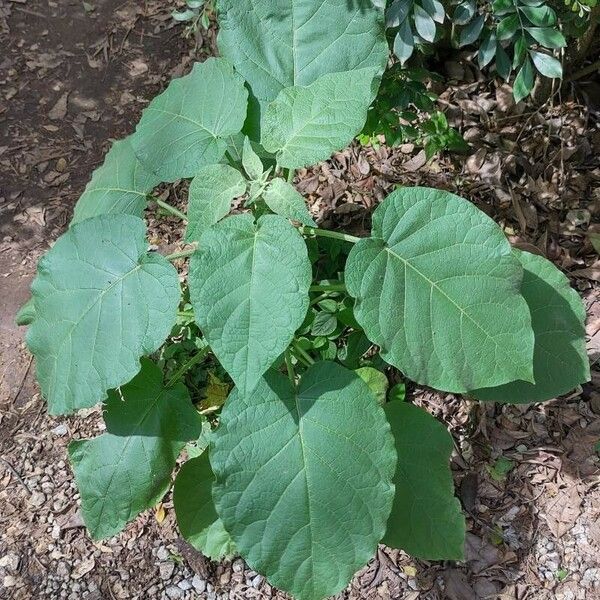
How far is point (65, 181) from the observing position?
11.9 feet

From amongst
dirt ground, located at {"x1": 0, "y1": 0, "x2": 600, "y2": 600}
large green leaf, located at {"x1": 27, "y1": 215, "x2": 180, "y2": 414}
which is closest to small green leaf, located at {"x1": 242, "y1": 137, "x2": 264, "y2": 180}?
large green leaf, located at {"x1": 27, "y1": 215, "x2": 180, "y2": 414}

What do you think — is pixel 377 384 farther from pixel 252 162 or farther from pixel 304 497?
pixel 252 162

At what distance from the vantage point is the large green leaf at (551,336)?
83.0 inches

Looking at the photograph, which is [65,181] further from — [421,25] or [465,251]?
[465,251]

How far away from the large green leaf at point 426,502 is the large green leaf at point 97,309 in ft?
2.82

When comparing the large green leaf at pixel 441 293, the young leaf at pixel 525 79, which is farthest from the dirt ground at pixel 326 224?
the large green leaf at pixel 441 293

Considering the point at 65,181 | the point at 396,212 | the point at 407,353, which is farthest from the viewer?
the point at 65,181

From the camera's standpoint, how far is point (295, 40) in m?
2.14

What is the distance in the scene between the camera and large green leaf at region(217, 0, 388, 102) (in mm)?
2096

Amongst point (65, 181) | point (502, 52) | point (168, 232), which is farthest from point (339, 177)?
point (65, 181)

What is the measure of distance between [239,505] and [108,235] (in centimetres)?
81

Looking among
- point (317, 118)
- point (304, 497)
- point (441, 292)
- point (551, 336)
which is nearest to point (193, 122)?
point (317, 118)

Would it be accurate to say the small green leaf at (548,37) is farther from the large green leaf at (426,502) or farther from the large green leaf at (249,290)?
the large green leaf at (426,502)

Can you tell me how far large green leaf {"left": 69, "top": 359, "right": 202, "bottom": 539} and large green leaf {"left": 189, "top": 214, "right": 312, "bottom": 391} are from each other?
0.58 meters
